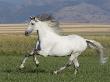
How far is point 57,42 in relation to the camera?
14719 millimetres

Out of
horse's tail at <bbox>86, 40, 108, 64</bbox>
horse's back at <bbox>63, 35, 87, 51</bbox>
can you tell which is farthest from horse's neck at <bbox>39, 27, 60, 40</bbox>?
horse's tail at <bbox>86, 40, 108, 64</bbox>

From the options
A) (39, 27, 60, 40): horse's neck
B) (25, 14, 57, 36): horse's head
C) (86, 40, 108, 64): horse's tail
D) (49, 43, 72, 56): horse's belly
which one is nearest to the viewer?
(49, 43, 72, 56): horse's belly

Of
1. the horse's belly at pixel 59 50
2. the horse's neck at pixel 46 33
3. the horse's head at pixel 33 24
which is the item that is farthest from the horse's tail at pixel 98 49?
the horse's head at pixel 33 24

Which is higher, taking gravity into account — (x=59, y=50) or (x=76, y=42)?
(x=76, y=42)

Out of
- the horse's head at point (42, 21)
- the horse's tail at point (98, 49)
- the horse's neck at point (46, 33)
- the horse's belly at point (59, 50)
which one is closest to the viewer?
the horse's belly at point (59, 50)

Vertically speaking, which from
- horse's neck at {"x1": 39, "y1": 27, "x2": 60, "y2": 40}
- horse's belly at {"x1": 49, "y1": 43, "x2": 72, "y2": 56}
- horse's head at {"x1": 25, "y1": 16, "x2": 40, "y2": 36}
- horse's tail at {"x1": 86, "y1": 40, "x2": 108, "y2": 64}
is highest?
horse's head at {"x1": 25, "y1": 16, "x2": 40, "y2": 36}

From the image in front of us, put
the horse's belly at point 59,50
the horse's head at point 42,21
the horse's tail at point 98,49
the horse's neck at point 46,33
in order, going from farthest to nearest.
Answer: the horse's tail at point 98,49 < the horse's head at point 42,21 < the horse's neck at point 46,33 < the horse's belly at point 59,50

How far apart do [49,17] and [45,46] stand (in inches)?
45.3

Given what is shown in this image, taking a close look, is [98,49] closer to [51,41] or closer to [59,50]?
[59,50]

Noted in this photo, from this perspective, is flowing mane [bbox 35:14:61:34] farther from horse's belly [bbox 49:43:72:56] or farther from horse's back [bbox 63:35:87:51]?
horse's belly [bbox 49:43:72:56]

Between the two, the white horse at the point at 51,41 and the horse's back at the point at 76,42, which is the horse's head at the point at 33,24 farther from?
the horse's back at the point at 76,42

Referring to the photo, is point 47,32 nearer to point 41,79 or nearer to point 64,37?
point 64,37

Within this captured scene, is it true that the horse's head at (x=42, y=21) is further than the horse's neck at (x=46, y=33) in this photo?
Yes

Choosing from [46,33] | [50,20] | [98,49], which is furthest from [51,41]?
[98,49]
